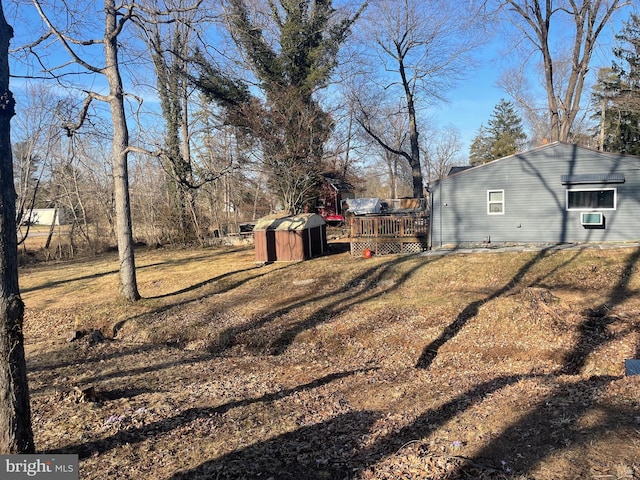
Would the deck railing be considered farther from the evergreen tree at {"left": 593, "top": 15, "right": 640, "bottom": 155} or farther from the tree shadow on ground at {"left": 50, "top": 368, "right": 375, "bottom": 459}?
the evergreen tree at {"left": 593, "top": 15, "right": 640, "bottom": 155}

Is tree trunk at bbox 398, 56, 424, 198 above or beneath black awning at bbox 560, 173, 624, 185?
above

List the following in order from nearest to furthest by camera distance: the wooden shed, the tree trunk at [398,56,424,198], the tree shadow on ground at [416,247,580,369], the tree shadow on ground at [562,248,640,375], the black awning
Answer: the tree shadow on ground at [562,248,640,375], the tree shadow on ground at [416,247,580,369], the black awning, the wooden shed, the tree trunk at [398,56,424,198]

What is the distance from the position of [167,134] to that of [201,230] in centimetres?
618

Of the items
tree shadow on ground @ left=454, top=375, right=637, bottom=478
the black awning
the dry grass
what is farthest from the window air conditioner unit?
tree shadow on ground @ left=454, top=375, right=637, bottom=478

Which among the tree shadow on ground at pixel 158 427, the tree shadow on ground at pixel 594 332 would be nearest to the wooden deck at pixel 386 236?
the tree shadow on ground at pixel 594 332

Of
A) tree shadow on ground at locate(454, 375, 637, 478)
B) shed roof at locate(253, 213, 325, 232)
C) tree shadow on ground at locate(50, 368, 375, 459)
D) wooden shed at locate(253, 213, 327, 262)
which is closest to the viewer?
tree shadow on ground at locate(454, 375, 637, 478)

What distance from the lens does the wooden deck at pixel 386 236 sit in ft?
51.5

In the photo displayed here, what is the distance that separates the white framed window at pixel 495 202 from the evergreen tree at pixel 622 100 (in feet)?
54.3

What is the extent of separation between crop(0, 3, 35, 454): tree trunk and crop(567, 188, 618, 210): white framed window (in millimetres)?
15530

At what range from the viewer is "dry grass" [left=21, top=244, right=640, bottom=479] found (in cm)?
348

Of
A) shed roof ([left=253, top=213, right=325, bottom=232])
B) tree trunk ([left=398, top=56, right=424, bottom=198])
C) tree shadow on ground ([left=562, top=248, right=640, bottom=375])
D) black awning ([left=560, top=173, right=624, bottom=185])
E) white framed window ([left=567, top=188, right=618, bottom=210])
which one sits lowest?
tree shadow on ground ([left=562, top=248, right=640, bottom=375])

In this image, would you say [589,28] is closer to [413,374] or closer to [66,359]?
[413,374]

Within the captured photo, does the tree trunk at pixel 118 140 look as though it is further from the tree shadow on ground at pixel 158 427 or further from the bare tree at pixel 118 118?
the tree shadow on ground at pixel 158 427

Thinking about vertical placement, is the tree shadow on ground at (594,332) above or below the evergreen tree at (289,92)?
below
